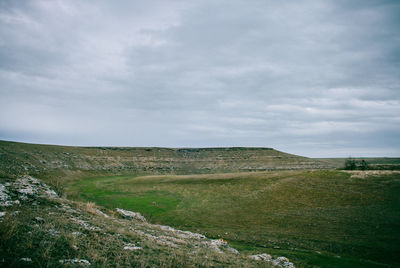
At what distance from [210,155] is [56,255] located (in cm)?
12264

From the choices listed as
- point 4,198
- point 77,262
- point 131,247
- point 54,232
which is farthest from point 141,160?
point 77,262

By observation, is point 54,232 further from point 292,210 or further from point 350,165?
point 350,165

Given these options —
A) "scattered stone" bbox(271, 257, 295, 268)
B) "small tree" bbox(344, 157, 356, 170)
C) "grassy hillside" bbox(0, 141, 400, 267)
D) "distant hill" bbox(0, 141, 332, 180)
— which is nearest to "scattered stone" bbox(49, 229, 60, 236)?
"grassy hillside" bbox(0, 141, 400, 267)

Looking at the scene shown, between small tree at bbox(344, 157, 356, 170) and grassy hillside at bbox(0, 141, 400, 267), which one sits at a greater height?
small tree at bbox(344, 157, 356, 170)

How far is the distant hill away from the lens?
71.1 metres

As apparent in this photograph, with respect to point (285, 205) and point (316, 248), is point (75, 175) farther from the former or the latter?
point (316, 248)

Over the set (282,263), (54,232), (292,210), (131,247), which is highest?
(54,232)

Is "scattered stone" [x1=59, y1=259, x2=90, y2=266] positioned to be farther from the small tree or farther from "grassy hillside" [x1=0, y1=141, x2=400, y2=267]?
the small tree

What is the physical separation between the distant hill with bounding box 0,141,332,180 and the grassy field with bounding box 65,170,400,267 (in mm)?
33919

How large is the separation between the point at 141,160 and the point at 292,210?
85.9 m

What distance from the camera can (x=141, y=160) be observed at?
108125 millimetres

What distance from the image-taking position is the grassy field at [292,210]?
2125 cm

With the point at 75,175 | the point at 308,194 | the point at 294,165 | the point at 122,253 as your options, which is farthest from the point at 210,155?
the point at 122,253

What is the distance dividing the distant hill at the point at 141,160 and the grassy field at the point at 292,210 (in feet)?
111
